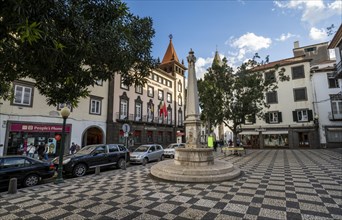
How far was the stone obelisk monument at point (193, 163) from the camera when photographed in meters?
7.43

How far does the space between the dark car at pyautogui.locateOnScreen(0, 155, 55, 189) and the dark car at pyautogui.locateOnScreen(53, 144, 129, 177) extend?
3.23 ft

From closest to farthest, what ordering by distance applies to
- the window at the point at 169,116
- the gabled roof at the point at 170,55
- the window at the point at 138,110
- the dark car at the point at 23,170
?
the dark car at the point at 23,170 → the window at the point at 138,110 → the window at the point at 169,116 → the gabled roof at the point at 170,55

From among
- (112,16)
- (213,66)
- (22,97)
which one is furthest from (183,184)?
(22,97)

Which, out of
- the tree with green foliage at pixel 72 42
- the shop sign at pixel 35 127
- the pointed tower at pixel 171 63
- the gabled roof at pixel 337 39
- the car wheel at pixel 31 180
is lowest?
the car wheel at pixel 31 180

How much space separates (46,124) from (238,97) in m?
17.7

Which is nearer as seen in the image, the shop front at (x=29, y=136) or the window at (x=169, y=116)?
the shop front at (x=29, y=136)

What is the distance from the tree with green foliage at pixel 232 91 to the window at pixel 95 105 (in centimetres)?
1149

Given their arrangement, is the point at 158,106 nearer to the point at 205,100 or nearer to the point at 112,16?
the point at 205,100

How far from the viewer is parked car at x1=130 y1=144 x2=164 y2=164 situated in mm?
13023

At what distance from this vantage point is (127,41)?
14.1 feet

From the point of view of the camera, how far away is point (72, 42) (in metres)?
3.43

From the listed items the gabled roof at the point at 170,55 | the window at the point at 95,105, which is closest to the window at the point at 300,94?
the gabled roof at the point at 170,55

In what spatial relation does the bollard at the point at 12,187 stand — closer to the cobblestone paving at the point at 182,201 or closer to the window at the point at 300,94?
the cobblestone paving at the point at 182,201

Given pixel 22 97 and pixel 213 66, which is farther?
pixel 213 66
